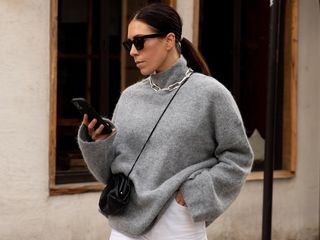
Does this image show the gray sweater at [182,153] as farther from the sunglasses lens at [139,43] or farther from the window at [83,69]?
the window at [83,69]

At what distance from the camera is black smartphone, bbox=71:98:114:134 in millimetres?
3193

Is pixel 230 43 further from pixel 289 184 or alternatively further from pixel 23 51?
pixel 23 51

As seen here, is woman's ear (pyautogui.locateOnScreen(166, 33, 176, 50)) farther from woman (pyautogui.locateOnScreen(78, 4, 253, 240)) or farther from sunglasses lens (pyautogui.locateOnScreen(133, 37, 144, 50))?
sunglasses lens (pyautogui.locateOnScreen(133, 37, 144, 50))

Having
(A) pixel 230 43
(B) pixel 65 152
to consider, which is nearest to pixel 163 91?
(B) pixel 65 152

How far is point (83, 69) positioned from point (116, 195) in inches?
161

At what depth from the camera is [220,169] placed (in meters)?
3.33

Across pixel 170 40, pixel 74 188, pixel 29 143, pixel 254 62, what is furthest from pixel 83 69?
pixel 170 40

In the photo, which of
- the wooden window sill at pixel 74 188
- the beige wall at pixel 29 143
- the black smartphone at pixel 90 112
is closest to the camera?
the black smartphone at pixel 90 112

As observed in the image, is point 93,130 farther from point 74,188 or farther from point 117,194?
point 74,188

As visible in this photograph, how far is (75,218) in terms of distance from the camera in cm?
694

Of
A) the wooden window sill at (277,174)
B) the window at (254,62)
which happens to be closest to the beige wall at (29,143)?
the wooden window sill at (277,174)

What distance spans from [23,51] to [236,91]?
102 inches

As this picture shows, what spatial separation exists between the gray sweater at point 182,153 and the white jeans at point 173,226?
0.03 meters

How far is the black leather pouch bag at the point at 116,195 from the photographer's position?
10.8 feet
